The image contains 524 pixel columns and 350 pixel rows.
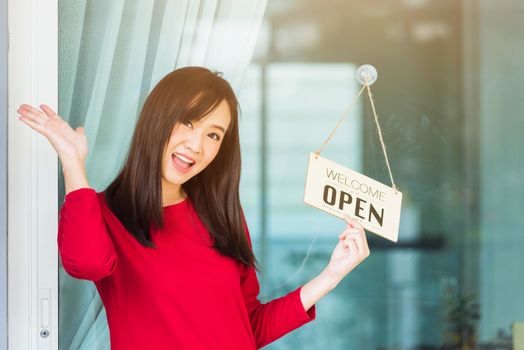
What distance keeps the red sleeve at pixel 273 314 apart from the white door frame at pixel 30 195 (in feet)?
1.41

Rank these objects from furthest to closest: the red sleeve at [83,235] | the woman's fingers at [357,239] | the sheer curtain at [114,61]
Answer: the sheer curtain at [114,61]
the woman's fingers at [357,239]
the red sleeve at [83,235]

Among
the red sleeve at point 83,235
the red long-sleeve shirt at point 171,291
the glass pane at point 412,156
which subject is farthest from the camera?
the glass pane at point 412,156

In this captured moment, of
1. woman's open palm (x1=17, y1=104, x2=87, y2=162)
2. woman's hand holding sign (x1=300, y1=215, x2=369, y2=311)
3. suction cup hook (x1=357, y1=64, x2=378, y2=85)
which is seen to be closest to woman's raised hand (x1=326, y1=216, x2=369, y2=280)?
woman's hand holding sign (x1=300, y1=215, x2=369, y2=311)

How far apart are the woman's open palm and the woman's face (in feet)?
0.63

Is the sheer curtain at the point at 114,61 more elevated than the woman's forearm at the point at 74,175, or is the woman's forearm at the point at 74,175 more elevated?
the sheer curtain at the point at 114,61

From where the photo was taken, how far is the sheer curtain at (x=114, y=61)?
173 centimetres

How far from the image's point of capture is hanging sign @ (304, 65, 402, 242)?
58.0 inches

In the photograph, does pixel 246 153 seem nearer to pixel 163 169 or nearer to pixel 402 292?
pixel 402 292

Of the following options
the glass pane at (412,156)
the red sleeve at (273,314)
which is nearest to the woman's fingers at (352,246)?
the red sleeve at (273,314)

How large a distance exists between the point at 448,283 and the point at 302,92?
3.52ft

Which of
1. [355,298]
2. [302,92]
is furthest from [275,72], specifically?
[355,298]

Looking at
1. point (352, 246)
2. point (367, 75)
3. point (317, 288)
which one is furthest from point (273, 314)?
point (367, 75)

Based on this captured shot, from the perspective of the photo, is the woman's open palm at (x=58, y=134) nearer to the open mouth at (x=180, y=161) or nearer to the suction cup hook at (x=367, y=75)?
the open mouth at (x=180, y=161)

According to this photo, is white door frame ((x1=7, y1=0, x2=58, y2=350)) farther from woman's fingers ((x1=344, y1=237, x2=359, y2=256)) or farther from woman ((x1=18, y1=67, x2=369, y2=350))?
woman's fingers ((x1=344, y1=237, x2=359, y2=256))
